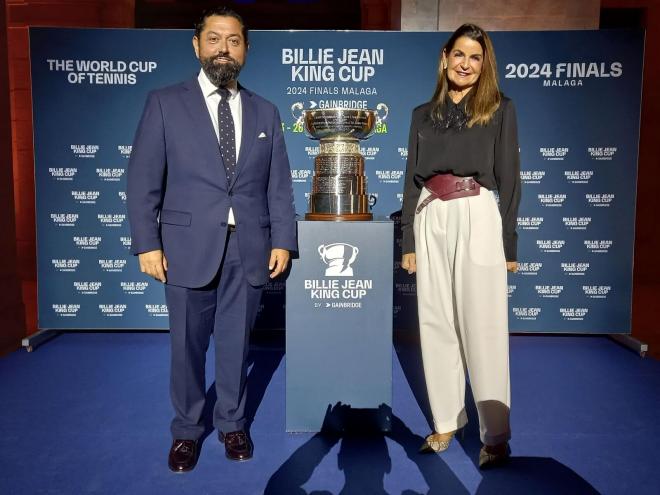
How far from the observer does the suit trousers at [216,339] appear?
239cm

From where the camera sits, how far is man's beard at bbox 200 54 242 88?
7.56 ft

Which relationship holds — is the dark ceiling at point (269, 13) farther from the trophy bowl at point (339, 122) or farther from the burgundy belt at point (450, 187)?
the burgundy belt at point (450, 187)

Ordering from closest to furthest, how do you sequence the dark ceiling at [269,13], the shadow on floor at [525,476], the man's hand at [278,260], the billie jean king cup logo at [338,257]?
the shadow on floor at [525,476], the man's hand at [278,260], the billie jean king cup logo at [338,257], the dark ceiling at [269,13]

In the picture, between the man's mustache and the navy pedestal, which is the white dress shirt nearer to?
the man's mustache

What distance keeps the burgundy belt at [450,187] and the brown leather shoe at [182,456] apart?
1552mm

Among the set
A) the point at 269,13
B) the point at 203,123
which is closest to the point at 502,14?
the point at 203,123

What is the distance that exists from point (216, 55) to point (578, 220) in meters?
3.32

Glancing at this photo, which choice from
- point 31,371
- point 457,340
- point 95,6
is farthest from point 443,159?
point 95,6

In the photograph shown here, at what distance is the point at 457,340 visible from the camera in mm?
2510

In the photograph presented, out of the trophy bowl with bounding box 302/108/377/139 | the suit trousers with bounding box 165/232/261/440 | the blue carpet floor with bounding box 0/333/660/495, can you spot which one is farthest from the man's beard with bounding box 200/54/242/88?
the blue carpet floor with bounding box 0/333/660/495

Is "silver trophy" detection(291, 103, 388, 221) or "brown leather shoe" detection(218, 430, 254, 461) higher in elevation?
"silver trophy" detection(291, 103, 388, 221)

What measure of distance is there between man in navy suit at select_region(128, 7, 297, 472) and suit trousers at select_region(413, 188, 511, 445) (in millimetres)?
656

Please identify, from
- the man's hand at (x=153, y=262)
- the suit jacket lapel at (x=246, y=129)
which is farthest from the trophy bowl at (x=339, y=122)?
the man's hand at (x=153, y=262)

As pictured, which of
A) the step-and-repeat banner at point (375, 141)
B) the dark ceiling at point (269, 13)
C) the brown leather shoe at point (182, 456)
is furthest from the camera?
the dark ceiling at point (269, 13)
